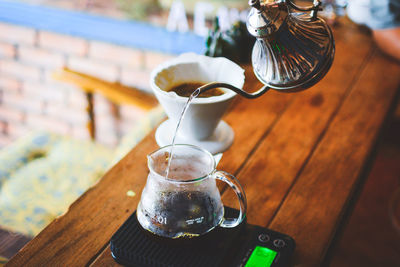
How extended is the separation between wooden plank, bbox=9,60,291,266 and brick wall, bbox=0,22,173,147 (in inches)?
44.8

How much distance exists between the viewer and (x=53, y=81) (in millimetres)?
2303

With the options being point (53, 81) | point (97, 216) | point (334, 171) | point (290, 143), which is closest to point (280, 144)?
point (290, 143)

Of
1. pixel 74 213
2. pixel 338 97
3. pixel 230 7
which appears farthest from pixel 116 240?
pixel 230 7

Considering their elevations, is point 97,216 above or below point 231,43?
below

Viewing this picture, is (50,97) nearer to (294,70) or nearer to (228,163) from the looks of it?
(228,163)

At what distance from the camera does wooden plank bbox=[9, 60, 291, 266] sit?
2.30ft

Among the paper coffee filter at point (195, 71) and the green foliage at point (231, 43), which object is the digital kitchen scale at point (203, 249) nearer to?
the paper coffee filter at point (195, 71)

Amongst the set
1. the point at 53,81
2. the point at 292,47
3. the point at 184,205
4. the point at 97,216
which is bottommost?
the point at 53,81

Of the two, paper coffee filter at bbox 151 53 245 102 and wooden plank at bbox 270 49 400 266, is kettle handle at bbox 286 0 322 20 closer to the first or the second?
paper coffee filter at bbox 151 53 245 102

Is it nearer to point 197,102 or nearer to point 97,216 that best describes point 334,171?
point 197,102

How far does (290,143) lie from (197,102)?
313 mm

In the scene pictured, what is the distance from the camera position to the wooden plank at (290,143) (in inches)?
33.4

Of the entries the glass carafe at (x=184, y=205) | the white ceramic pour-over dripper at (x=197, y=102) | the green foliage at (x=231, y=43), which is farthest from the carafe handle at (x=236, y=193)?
the green foliage at (x=231, y=43)

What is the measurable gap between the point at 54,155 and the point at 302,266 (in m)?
1.22
